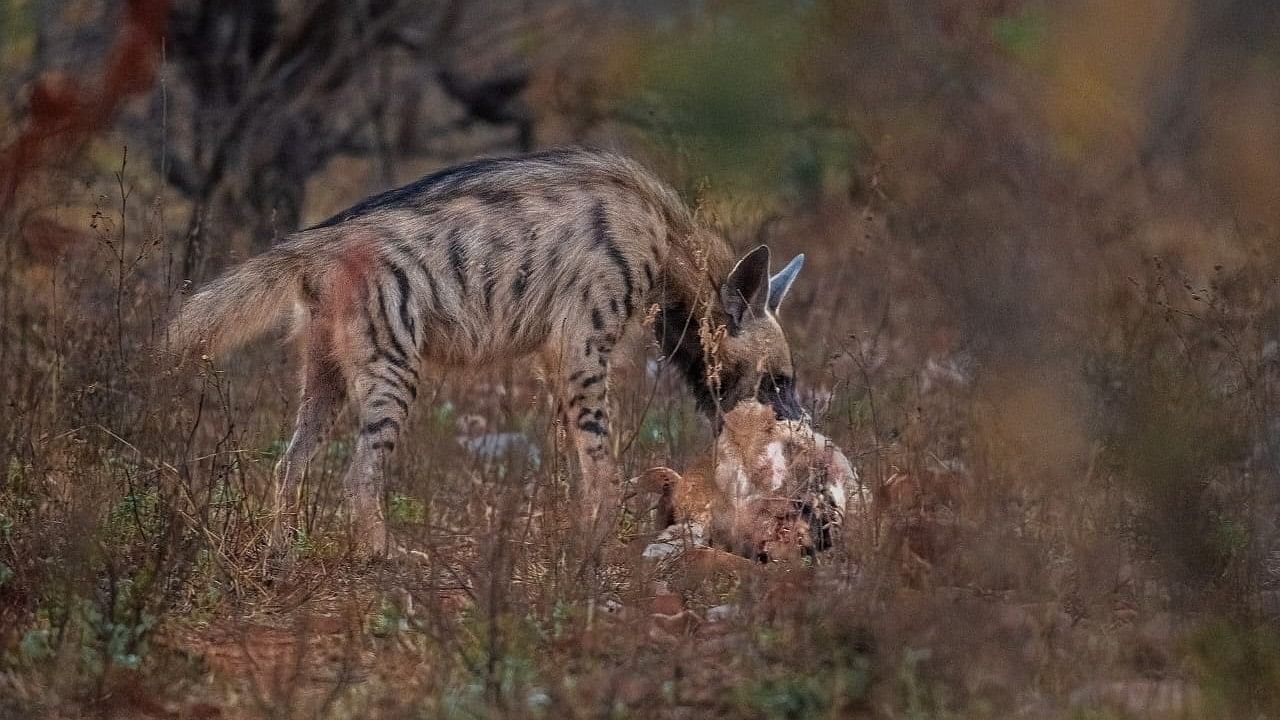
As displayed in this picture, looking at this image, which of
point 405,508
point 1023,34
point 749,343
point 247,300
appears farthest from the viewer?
point 749,343

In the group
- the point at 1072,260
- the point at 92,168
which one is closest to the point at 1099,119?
the point at 1072,260

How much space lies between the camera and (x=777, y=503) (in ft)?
18.2

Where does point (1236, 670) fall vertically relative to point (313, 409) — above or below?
below

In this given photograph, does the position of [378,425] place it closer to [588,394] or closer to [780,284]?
[588,394]

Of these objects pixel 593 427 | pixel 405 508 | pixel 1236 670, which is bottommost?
pixel 1236 670

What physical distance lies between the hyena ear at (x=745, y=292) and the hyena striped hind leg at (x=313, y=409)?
5.13ft

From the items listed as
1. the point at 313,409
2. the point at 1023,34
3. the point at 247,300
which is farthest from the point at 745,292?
the point at 1023,34

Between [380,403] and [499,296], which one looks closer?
[380,403]

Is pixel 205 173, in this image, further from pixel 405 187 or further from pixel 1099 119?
pixel 1099 119

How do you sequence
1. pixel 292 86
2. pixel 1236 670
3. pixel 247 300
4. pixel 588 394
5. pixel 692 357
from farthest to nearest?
pixel 292 86 → pixel 692 357 → pixel 588 394 → pixel 247 300 → pixel 1236 670

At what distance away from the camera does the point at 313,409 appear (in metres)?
6.30

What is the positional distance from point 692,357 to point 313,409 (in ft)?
5.27

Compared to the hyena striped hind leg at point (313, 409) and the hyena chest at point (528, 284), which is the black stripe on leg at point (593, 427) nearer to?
the hyena chest at point (528, 284)

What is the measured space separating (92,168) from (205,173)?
1.99 m
